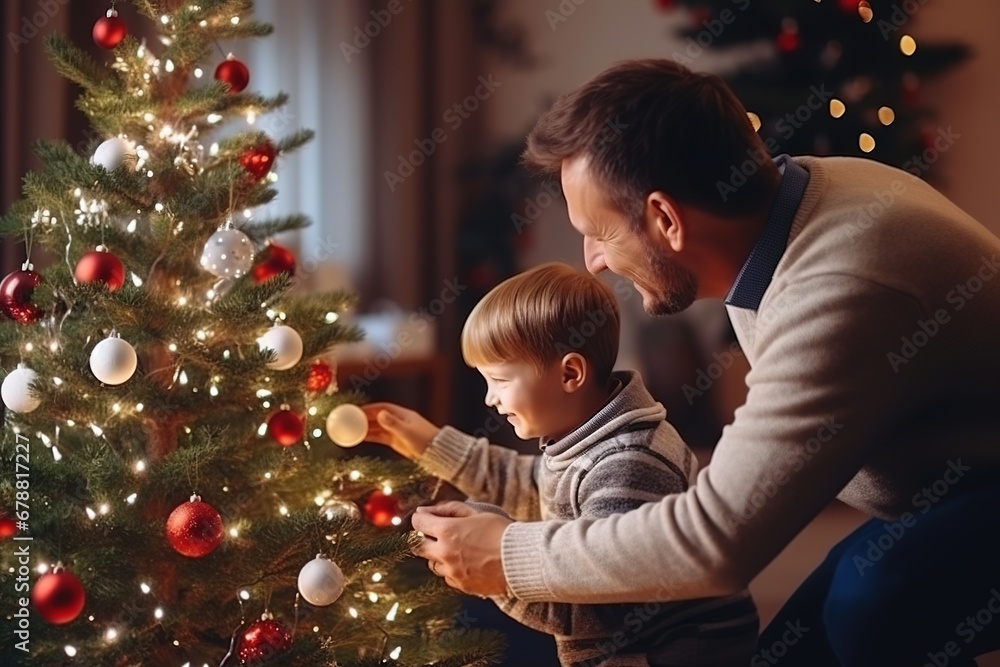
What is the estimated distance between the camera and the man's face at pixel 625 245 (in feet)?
4.83

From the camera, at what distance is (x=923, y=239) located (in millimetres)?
1360

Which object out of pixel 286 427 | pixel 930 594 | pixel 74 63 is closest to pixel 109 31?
pixel 74 63

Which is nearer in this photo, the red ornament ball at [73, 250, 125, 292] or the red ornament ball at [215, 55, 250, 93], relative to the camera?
the red ornament ball at [73, 250, 125, 292]

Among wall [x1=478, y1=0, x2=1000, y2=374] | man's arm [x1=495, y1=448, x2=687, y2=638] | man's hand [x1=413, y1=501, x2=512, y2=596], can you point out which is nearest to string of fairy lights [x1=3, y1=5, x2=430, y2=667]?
man's hand [x1=413, y1=501, x2=512, y2=596]

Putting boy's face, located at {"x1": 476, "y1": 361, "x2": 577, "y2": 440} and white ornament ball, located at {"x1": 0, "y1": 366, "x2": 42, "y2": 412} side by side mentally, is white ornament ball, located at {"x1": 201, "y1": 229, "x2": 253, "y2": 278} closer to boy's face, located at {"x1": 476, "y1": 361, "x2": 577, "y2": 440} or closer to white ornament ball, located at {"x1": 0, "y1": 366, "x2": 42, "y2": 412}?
white ornament ball, located at {"x1": 0, "y1": 366, "x2": 42, "y2": 412}

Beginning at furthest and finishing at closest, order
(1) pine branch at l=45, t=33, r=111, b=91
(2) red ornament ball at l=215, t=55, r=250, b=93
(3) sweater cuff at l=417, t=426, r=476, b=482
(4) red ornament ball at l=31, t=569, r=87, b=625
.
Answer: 1. (3) sweater cuff at l=417, t=426, r=476, b=482
2. (2) red ornament ball at l=215, t=55, r=250, b=93
3. (1) pine branch at l=45, t=33, r=111, b=91
4. (4) red ornament ball at l=31, t=569, r=87, b=625

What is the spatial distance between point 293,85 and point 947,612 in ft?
10.1

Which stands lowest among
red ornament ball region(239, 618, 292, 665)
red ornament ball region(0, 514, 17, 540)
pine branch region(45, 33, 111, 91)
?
red ornament ball region(239, 618, 292, 665)

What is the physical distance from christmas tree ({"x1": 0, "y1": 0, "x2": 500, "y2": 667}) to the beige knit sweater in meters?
0.37

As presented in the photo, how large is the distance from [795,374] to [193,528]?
78cm

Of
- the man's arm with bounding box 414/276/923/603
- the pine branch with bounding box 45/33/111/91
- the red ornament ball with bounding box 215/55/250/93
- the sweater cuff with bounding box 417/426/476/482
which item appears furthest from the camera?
the sweater cuff with bounding box 417/426/476/482

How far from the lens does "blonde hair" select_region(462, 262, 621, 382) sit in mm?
1641

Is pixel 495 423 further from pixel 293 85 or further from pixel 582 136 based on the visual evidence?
pixel 582 136

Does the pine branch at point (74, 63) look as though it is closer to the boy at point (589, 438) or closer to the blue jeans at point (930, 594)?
the boy at point (589, 438)
